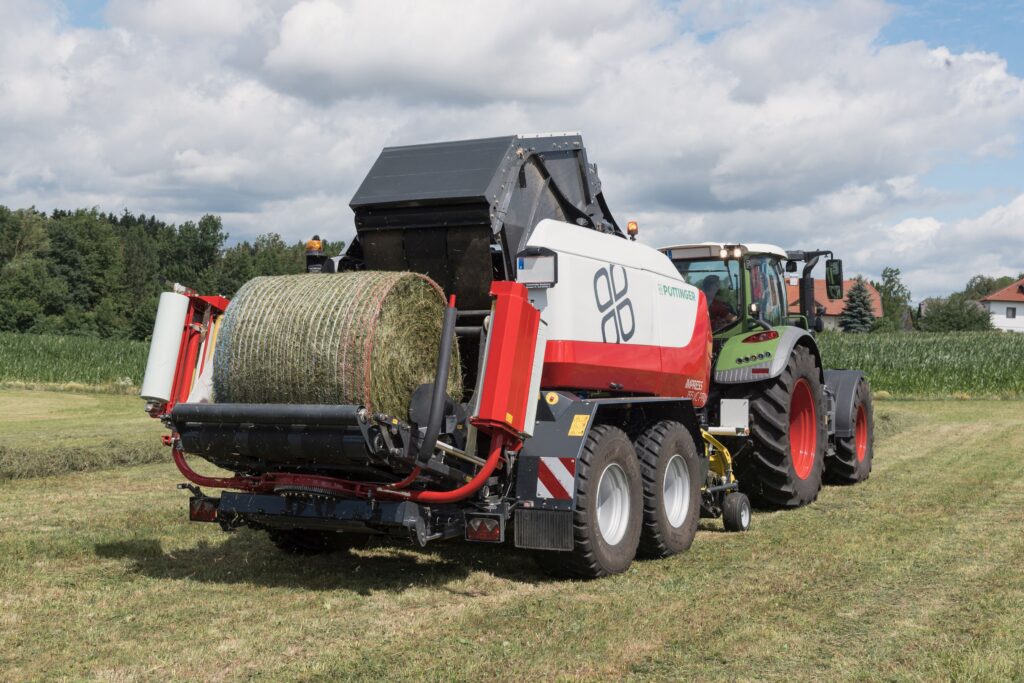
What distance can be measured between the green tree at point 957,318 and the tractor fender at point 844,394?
83.9 m

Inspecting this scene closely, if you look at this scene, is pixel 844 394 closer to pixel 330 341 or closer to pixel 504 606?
pixel 504 606

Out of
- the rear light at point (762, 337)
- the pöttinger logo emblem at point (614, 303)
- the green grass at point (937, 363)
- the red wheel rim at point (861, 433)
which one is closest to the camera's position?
the pöttinger logo emblem at point (614, 303)

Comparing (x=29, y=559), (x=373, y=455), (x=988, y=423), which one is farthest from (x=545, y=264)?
(x=988, y=423)

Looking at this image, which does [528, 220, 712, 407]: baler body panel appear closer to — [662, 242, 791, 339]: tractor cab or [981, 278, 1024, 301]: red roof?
[662, 242, 791, 339]: tractor cab

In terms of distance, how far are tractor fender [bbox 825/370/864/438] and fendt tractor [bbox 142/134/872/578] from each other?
355 centimetres

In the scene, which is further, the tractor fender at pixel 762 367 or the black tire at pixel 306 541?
the tractor fender at pixel 762 367

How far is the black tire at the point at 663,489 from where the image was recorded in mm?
7664

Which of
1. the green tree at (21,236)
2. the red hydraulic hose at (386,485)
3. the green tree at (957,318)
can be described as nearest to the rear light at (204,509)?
the red hydraulic hose at (386,485)

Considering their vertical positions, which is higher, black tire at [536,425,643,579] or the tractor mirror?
the tractor mirror

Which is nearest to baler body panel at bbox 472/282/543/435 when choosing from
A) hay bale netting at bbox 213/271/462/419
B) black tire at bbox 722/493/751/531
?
hay bale netting at bbox 213/271/462/419

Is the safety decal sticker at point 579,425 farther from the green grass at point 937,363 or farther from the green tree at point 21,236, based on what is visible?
the green tree at point 21,236

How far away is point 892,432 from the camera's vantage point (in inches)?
746

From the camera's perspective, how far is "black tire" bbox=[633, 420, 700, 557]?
7664mm

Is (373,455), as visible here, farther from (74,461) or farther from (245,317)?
(74,461)
